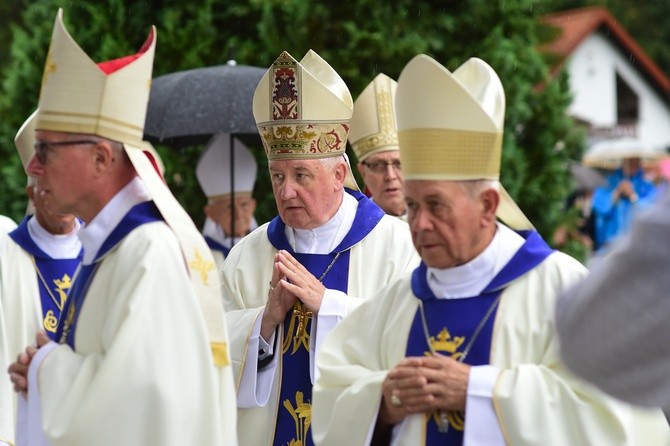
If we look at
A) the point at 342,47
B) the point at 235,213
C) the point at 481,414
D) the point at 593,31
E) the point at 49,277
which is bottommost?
the point at 481,414

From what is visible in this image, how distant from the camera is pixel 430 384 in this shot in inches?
144

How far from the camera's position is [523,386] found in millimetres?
3641

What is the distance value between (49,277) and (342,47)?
4.64 metres

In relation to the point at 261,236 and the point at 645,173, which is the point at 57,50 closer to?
the point at 261,236

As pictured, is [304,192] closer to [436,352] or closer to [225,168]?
[436,352]

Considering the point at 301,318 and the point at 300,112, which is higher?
the point at 300,112

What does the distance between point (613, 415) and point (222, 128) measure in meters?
5.04

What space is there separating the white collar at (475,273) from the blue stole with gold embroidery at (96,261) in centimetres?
93

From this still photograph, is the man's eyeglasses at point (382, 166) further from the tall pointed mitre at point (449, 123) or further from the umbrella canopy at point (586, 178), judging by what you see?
the umbrella canopy at point (586, 178)

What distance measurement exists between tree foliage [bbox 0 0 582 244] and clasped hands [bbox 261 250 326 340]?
5032 millimetres

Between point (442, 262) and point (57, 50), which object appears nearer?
point (442, 262)

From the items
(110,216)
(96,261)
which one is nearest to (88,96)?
(110,216)

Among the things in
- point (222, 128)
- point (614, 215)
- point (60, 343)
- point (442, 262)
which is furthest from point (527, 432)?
point (614, 215)

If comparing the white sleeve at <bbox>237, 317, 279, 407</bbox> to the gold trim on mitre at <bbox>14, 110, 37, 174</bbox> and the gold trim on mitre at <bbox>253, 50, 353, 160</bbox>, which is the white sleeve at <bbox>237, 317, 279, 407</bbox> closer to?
the gold trim on mitre at <bbox>253, 50, 353, 160</bbox>
